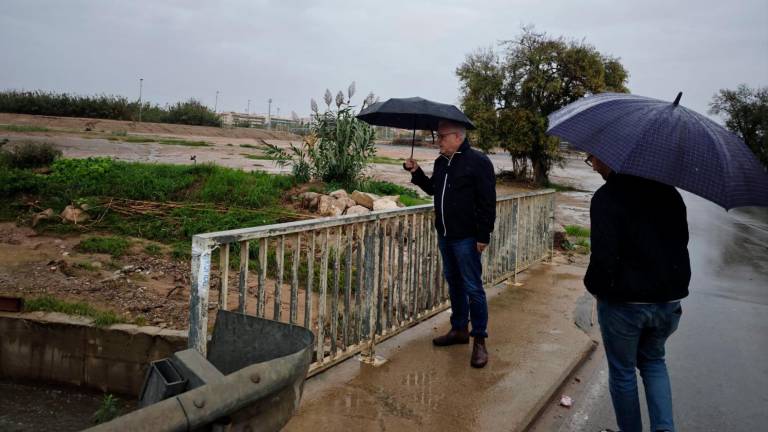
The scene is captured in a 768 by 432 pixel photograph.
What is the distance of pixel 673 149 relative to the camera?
113 inches

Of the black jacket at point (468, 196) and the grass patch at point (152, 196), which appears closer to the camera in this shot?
the black jacket at point (468, 196)

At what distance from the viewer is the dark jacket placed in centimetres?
302

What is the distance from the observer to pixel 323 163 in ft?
37.1

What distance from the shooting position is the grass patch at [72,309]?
566 cm

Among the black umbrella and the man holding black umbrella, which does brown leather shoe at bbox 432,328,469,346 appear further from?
the black umbrella

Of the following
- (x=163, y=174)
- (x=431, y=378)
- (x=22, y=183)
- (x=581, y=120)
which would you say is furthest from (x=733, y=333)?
(x=22, y=183)

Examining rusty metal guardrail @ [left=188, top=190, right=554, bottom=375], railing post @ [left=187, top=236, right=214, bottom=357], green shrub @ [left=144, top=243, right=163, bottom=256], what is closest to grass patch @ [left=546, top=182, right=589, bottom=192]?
rusty metal guardrail @ [left=188, top=190, right=554, bottom=375]

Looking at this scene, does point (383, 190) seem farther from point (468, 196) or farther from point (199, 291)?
point (199, 291)

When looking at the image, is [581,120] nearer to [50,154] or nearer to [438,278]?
[438,278]

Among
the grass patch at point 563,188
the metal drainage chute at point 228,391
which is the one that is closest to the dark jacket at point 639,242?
Result: the metal drainage chute at point 228,391

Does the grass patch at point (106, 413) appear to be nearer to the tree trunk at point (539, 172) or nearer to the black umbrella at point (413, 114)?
the black umbrella at point (413, 114)

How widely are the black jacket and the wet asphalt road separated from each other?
57.3 inches

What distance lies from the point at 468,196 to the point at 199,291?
2.27 m

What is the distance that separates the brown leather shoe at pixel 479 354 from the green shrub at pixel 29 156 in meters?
11.5
